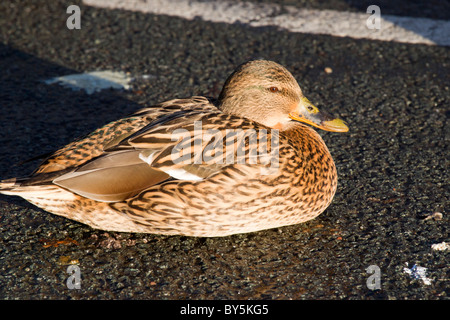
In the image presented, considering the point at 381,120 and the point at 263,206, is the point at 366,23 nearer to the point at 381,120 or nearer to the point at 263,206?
the point at 381,120

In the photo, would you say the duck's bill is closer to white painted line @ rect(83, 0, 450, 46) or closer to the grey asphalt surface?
the grey asphalt surface

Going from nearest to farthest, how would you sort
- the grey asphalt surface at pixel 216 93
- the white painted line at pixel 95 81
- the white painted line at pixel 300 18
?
the grey asphalt surface at pixel 216 93, the white painted line at pixel 95 81, the white painted line at pixel 300 18

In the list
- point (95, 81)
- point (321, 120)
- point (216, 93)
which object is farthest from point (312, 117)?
point (95, 81)

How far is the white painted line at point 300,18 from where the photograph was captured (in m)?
6.61

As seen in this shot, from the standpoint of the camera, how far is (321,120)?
4398mm

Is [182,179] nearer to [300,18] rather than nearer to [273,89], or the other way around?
[273,89]

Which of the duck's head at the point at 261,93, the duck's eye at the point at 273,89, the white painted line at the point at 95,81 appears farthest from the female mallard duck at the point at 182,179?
the white painted line at the point at 95,81

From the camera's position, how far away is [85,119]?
5.36 m

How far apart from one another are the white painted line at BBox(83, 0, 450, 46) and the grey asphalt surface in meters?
0.16

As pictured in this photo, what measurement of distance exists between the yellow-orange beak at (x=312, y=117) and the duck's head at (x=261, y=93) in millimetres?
30

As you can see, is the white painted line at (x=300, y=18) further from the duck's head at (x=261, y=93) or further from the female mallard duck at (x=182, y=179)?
the female mallard duck at (x=182, y=179)
